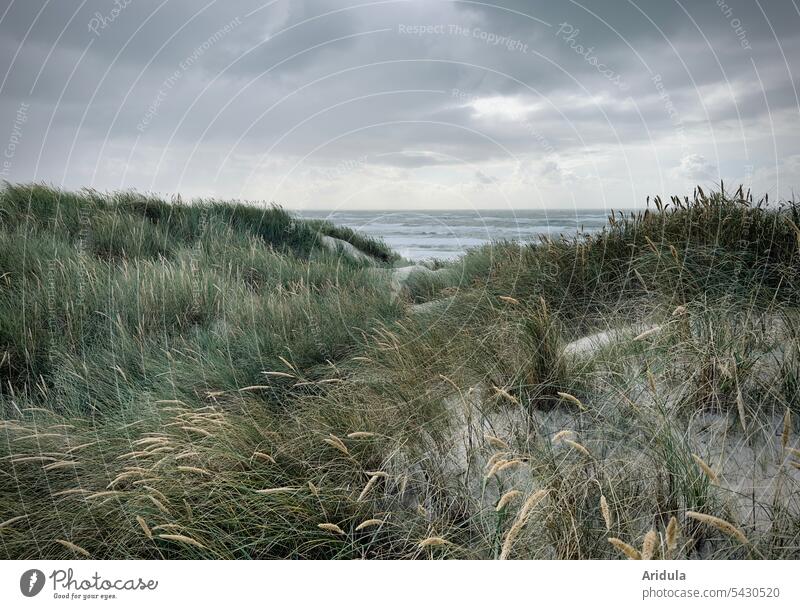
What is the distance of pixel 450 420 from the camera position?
2182mm

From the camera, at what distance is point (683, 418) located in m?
1.97

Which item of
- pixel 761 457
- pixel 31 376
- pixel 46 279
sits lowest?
pixel 31 376

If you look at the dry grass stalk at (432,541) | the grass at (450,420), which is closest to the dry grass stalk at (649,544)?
the grass at (450,420)

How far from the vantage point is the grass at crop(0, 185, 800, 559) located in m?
1.65

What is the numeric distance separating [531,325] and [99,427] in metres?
1.96

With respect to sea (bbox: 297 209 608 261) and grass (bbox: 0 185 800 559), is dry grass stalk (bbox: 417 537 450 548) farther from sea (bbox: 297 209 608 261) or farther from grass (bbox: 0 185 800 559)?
sea (bbox: 297 209 608 261)

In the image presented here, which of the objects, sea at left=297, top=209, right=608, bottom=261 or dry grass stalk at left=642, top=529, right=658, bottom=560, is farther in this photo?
sea at left=297, top=209, right=608, bottom=261

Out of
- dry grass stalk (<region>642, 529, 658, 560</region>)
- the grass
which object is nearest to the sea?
the grass

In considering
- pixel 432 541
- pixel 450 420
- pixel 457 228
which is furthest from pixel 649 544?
pixel 457 228

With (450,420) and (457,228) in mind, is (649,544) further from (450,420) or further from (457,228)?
(457,228)

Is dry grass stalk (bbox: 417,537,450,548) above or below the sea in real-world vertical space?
below

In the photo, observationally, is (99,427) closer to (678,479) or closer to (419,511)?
(419,511)

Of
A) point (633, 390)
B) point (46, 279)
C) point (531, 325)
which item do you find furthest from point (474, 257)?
point (46, 279)

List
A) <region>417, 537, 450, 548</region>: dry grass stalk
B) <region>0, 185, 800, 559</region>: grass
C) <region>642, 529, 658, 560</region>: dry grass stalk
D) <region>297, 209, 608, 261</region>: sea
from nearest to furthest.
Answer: <region>642, 529, 658, 560</region>: dry grass stalk < <region>417, 537, 450, 548</region>: dry grass stalk < <region>0, 185, 800, 559</region>: grass < <region>297, 209, 608, 261</region>: sea
